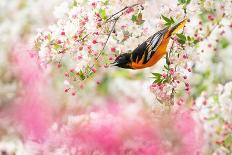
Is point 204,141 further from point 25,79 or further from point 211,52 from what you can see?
point 25,79

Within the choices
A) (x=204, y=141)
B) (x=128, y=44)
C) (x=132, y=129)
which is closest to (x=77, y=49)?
(x=128, y=44)

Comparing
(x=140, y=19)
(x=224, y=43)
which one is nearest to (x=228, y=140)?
(x=224, y=43)

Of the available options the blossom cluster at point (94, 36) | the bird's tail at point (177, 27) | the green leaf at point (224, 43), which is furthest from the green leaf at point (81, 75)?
the green leaf at point (224, 43)

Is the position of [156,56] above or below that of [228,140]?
above

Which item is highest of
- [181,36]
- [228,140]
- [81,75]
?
[181,36]

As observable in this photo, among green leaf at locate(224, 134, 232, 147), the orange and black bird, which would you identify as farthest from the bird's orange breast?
green leaf at locate(224, 134, 232, 147)

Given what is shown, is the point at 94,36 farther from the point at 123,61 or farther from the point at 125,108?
the point at 125,108

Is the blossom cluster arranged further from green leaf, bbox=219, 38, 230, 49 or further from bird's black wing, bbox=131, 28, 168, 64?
green leaf, bbox=219, 38, 230, 49

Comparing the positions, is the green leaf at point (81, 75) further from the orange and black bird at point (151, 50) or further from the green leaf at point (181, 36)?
the green leaf at point (181, 36)
